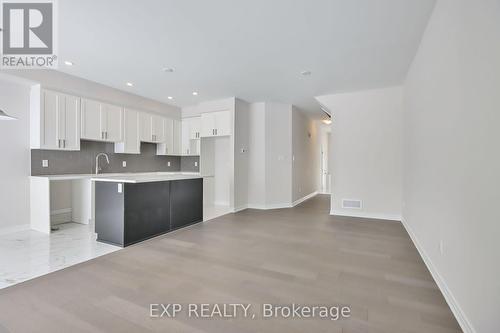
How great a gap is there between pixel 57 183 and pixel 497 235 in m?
6.03

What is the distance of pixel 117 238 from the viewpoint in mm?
3305

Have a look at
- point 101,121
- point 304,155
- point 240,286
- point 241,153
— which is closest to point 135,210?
point 240,286

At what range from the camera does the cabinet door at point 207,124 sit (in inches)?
233

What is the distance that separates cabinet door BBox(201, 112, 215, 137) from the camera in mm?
5910

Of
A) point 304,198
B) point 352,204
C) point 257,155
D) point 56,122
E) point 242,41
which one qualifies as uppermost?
point 242,41

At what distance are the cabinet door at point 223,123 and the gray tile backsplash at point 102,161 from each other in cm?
154

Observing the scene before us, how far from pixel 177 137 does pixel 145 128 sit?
1056 millimetres

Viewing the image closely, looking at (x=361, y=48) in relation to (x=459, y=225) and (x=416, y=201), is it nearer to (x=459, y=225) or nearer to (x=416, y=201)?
(x=416, y=201)

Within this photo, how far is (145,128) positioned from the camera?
5.73 metres

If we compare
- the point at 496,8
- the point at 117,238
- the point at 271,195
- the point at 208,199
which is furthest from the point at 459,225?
the point at 208,199

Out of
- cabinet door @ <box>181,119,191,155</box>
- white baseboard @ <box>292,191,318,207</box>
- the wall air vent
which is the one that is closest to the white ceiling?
cabinet door @ <box>181,119,191,155</box>

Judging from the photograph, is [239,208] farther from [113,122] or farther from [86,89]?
[86,89]

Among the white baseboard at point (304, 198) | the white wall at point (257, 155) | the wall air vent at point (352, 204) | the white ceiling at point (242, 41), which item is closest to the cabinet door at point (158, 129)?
the white ceiling at point (242, 41)

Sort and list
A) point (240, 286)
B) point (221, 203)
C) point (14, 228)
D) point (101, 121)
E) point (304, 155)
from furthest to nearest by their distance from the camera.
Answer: point (304, 155), point (221, 203), point (101, 121), point (14, 228), point (240, 286)
